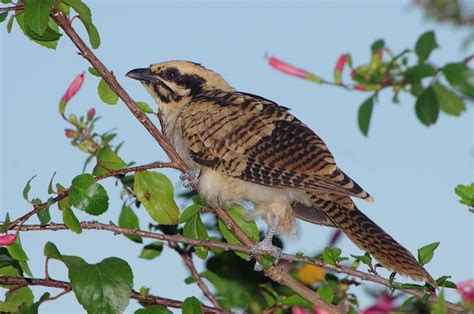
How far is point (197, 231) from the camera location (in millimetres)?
4227

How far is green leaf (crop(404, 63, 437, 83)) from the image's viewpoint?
4184 millimetres

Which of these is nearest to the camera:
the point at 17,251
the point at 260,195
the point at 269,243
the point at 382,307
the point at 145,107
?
the point at 382,307

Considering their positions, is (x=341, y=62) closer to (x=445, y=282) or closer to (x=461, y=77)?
(x=461, y=77)

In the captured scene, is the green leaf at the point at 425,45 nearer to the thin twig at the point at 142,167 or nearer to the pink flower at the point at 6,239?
the thin twig at the point at 142,167

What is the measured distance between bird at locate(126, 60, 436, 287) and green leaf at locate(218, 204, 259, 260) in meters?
0.11

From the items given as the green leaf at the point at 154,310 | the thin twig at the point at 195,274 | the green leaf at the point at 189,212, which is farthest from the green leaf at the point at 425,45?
the green leaf at the point at 154,310

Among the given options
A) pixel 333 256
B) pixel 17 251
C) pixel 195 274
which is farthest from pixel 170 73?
pixel 333 256

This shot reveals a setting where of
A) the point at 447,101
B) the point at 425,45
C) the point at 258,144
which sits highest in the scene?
the point at 258,144

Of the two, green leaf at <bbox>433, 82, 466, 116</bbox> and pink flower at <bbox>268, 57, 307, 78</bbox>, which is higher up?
pink flower at <bbox>268, 57, 307, 78</bbox>

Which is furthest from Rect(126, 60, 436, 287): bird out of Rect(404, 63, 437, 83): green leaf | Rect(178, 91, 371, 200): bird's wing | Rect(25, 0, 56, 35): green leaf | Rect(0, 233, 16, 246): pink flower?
Rect(25, 0, 56, 35): green leaf

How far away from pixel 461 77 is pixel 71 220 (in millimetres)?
2058

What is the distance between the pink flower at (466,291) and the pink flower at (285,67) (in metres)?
1.79

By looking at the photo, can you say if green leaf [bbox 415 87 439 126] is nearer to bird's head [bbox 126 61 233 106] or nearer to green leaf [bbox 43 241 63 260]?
green leaf [bbox 43 241 63 260]

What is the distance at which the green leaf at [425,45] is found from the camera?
4.19 meters
